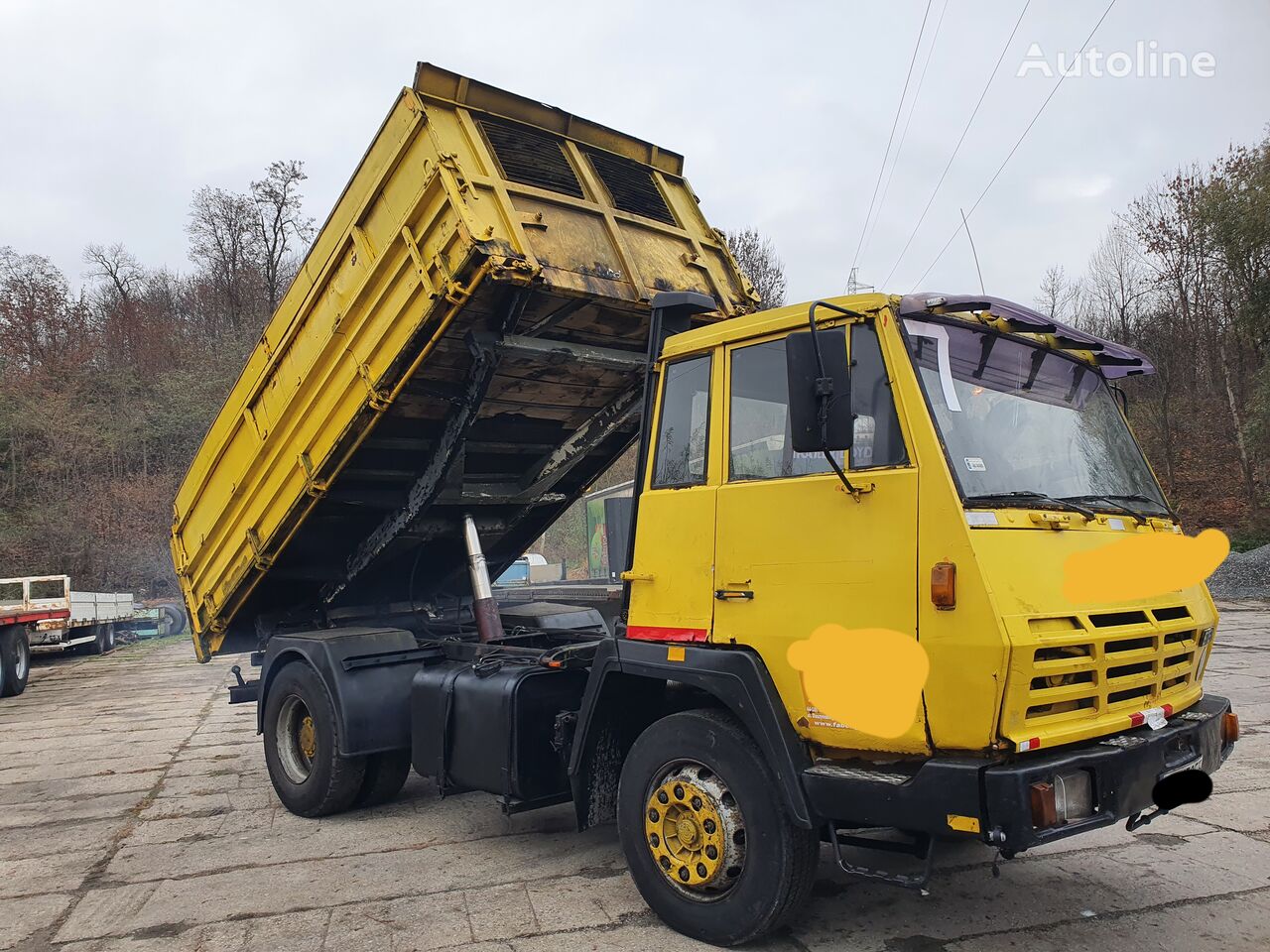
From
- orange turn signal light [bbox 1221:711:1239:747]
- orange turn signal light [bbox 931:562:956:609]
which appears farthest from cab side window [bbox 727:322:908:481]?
orange turn signal light [bbox 1221:711:1239:747]

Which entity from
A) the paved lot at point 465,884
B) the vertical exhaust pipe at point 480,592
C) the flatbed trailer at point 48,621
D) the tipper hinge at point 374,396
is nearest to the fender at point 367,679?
the vertical exhaust pipe at point 480,592

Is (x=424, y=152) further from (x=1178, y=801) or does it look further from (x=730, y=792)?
(x=1178, y=801)

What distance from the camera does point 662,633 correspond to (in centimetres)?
392

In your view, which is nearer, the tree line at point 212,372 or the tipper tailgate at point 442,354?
the tipper tailgate at point 442,354

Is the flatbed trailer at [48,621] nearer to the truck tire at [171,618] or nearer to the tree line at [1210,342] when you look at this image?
the truck tire at [171,618]

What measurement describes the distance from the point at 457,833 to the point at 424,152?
12.5 feet

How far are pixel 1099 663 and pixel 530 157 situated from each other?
12.0 feet

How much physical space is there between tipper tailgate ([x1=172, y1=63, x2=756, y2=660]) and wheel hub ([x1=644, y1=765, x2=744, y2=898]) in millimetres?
2374

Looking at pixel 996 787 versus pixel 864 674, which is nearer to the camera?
pixel 996 787

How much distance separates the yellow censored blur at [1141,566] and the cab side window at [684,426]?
4.84 ft

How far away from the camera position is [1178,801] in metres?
3.23

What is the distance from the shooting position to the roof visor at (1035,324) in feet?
11.1

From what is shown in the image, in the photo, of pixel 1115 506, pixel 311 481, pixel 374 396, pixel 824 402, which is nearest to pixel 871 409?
pixel 824 402

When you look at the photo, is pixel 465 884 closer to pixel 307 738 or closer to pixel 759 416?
pixel 307 738
